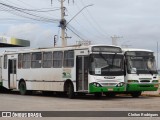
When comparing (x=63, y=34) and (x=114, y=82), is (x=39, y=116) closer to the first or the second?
(x=114, y=82)

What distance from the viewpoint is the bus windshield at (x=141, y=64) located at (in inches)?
1031

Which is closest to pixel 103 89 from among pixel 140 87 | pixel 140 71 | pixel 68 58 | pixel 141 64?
pixel 140 87

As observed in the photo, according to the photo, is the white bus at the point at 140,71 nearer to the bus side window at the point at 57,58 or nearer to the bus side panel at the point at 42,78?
the bus side window at the point at 57,58

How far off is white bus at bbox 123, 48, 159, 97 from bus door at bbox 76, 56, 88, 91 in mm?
2466

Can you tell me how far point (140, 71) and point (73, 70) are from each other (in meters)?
3.68

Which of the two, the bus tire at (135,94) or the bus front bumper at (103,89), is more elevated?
the bus front bumper at (103,89)

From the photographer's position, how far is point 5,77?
106 ft

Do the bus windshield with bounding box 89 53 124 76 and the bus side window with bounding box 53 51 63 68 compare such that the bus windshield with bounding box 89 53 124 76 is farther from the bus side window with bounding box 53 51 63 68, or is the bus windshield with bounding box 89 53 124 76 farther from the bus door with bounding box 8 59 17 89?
the bus door with bounding box 8 59 17 89

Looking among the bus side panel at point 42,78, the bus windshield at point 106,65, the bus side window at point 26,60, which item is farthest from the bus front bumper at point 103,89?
the bus side window at point 26,60

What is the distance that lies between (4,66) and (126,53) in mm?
9871

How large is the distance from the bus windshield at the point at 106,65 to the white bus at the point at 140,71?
889 mm

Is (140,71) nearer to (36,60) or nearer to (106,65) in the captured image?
(106,65)

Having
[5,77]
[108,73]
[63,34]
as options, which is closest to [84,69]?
[108,73]

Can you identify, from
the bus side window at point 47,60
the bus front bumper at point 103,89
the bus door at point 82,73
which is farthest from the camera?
the bus side window at point 47,60
